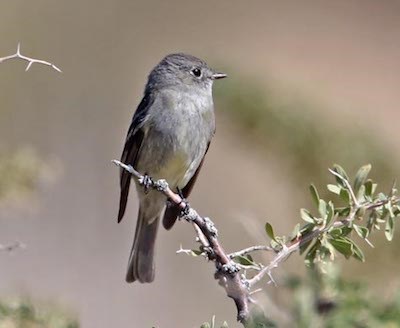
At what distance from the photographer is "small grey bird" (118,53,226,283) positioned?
3.35m

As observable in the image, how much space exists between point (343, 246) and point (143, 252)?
214 centimetres

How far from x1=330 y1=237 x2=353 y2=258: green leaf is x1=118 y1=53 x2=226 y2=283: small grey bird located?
1.71 metres

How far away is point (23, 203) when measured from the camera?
81.7 inches

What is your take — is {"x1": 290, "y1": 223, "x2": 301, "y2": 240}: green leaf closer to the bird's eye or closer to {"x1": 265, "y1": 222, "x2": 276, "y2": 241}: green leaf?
{"x1": 265, "y1": 222, "x2": 276, "y2": 241}: green leaf

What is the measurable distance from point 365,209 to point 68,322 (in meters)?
0.56

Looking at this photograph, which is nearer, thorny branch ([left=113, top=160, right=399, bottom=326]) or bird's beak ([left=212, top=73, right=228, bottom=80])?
thorny branch ([left=113, top=160, right=399, bottom=326])

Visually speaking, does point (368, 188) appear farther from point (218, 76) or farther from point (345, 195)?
point (218, 76)

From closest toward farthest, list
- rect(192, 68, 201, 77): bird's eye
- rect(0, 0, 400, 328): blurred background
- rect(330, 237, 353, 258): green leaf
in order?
rect(330, 237, 353, 258): green leaf
rect(0, 0, 400, 328): blurred background
rect(192, 68, 201, 77): bird's eye

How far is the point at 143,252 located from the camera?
3578 millimetres

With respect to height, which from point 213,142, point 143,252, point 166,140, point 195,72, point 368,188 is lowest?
point 213,142

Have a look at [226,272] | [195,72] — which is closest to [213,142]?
[195,72]

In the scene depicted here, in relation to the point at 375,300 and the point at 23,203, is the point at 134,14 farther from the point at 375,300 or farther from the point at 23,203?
the point at 375,300

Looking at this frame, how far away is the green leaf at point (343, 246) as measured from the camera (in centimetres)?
150

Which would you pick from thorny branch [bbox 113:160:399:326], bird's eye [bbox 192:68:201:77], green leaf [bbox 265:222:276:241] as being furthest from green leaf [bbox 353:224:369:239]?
bird's eye [bbox 192:68:201:77]
